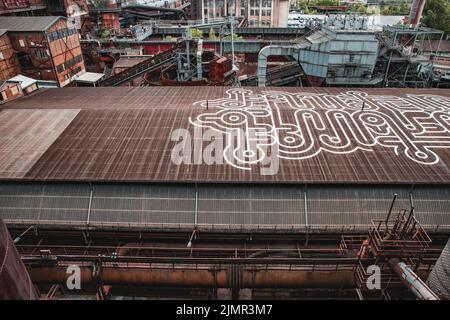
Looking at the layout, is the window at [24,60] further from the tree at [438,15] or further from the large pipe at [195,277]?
the tree at [438,15]

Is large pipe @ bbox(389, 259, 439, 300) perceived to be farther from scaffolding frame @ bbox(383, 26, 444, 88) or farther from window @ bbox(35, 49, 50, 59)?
window @ bbox(35, 49, 50, 59)

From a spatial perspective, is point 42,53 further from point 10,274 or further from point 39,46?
point 10,274

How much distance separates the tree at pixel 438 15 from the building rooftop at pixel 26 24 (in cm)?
10672

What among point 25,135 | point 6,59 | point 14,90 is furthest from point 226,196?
point 6,59

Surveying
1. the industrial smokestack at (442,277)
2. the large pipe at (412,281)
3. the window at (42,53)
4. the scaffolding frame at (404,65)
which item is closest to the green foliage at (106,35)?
the window at (42,53)

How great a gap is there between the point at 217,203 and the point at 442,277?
49.9 feet

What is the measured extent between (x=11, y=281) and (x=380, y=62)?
62604mm

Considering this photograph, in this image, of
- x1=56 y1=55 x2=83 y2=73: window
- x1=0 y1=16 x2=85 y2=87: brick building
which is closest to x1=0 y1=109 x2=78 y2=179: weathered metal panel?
x1=0 y1=16 x2=85 y2=87: brick building

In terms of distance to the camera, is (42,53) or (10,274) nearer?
(10,274)

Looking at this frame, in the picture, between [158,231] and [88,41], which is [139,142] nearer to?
[158,231]

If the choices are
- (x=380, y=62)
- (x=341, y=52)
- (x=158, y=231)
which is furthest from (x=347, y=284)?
(x=380, y=62)

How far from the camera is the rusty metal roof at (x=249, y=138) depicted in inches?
995

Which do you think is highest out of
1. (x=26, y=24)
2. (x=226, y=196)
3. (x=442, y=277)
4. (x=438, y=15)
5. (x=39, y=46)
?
(x=26, y=24)

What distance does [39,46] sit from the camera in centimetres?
5466
